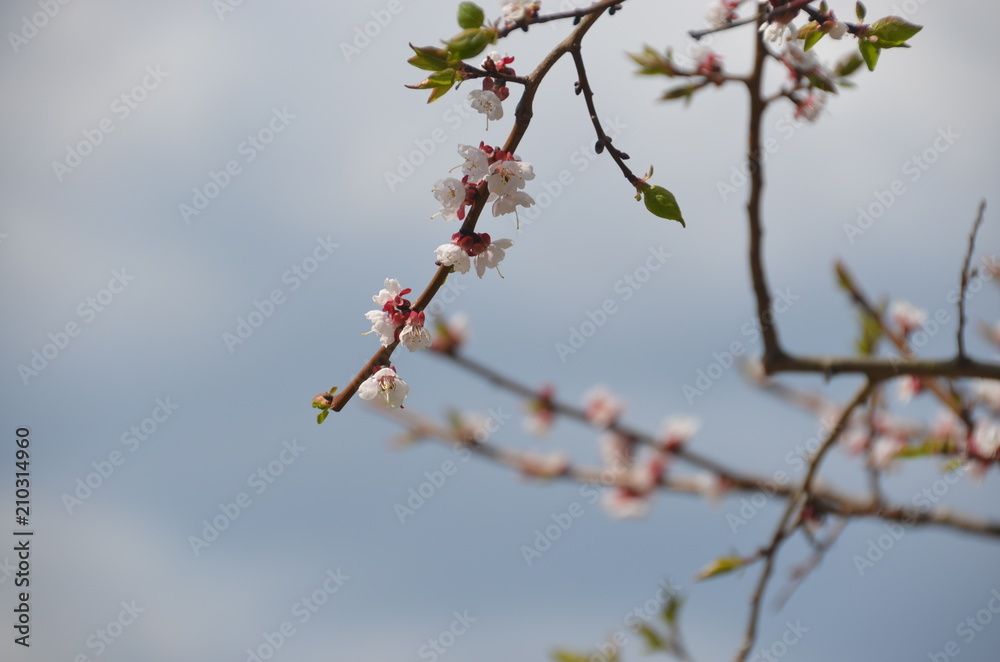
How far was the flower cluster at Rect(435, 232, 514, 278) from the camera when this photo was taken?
56.0 inches

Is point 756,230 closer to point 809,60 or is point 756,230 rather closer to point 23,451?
point 809,60

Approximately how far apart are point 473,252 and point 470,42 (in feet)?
1.44

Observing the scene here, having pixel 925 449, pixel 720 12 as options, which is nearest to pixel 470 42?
pixel 720 12

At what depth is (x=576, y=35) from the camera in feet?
4.58

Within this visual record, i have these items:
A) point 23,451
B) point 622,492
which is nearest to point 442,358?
point 622,492

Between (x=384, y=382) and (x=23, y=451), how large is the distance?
314 centimetres

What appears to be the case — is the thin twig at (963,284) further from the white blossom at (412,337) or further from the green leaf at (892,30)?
the white blossom at (412,337)

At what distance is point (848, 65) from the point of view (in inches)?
70.2

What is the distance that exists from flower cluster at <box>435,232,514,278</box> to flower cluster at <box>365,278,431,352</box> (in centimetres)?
16

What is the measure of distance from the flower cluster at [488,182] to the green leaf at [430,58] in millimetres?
174

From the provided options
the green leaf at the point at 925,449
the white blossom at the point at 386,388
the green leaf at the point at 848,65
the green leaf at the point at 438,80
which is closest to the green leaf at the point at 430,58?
the green leaf at the point at 438,80

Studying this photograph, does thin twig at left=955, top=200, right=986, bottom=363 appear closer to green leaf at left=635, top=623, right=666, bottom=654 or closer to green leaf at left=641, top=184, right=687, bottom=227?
green leaf at left=641, top=184, right=687, bottom=227

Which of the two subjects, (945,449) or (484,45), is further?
(945,449)

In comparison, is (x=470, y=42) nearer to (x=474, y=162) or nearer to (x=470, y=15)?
(x=470, y=15)
